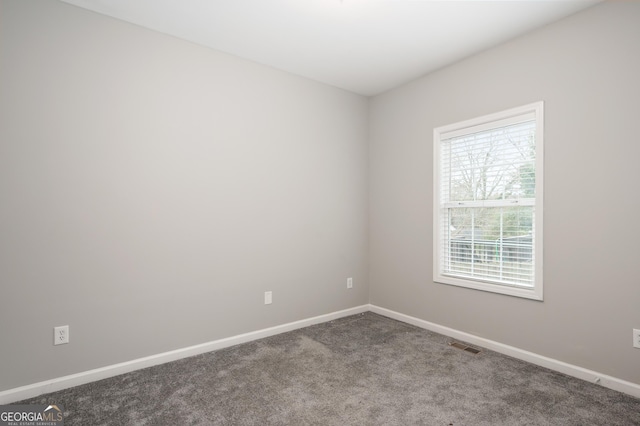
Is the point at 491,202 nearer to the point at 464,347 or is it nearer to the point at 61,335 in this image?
the point at 464,347

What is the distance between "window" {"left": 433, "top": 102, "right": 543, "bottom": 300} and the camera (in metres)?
2.72

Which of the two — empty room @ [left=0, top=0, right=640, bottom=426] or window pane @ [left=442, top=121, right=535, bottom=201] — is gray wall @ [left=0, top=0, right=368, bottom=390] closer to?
empty room @ [left=0, top=0, right=640, bottom=426]

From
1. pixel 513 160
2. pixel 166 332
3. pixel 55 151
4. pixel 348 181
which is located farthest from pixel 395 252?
pixel 55 151

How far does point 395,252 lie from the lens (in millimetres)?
3867

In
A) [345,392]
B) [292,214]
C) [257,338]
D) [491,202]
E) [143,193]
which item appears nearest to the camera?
[345,392]

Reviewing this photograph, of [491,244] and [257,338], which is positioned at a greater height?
[491,244]

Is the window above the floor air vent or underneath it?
above

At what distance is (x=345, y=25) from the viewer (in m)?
2.65

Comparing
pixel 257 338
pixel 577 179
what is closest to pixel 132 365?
pixel 257 338

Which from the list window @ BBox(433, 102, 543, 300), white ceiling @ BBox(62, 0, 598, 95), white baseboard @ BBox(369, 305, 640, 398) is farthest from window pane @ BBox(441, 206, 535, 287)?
white ceiling @ BBox(62, 0, 598, 95)

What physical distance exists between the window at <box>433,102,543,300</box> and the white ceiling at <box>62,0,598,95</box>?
2.18 ft

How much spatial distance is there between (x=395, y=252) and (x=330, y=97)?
1.91 meters

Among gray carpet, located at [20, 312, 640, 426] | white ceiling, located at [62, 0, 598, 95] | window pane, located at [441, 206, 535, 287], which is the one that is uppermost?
white ceiling, located at [62, 0, 598, 95]

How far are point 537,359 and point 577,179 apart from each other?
141cm
